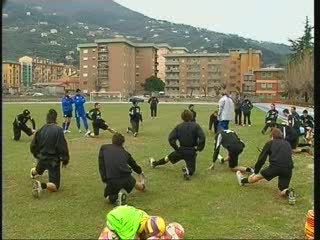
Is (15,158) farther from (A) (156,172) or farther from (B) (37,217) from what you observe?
(B) (37,217)

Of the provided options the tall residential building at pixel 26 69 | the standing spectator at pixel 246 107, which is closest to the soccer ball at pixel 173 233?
the standing spectator at pixel 246 107

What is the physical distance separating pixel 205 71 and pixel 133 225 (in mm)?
125604

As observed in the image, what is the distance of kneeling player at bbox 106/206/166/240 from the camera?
205 inches

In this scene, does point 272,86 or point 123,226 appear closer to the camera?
point 123,226

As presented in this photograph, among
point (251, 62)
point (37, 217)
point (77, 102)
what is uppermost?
point (251, 62)

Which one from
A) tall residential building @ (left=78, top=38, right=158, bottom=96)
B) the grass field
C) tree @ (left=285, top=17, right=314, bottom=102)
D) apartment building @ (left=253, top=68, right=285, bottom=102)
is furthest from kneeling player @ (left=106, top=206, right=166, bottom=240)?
tall residential building @ (left=78, top=38, right=158, bottom=96)

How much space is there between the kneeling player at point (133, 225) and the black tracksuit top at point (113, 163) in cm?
225

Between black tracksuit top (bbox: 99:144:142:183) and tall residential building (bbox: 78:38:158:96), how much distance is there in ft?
365

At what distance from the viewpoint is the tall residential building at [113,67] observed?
12331 centimetres

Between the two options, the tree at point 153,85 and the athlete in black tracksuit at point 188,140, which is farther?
the tree at point 153,85

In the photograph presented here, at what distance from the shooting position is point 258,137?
65.1 feet

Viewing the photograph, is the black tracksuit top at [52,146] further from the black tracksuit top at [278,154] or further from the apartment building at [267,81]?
the apartment building at [267,81]
